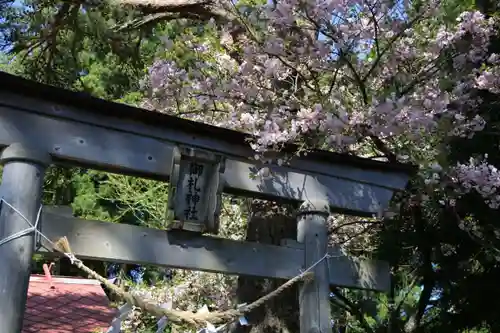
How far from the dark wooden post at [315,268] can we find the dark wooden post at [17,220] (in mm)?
1503

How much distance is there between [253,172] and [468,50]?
74.5 inches

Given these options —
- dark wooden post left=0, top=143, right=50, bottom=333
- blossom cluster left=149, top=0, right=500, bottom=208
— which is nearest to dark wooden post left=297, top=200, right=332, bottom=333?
blossom cluster left=149, top=0, right=500, bottom=208

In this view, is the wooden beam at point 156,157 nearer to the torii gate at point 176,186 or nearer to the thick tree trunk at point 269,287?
the torii gate at point 176,186

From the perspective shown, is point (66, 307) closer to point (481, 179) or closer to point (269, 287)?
point (269, 287)

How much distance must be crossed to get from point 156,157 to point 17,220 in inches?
29.8

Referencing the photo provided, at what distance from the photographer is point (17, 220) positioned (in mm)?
2623

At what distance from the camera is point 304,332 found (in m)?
3.29

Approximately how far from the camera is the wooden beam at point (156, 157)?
2.75 m

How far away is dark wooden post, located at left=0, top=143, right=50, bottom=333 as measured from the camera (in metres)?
2.53

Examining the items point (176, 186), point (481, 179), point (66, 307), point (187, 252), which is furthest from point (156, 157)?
point (66, 307)

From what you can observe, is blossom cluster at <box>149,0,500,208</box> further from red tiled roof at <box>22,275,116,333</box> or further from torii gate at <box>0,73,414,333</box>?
red tiled roof at <box>22,275,116,333</box>

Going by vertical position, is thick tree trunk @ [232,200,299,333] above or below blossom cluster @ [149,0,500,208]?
below

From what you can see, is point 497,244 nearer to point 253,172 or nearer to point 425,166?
point 425,166

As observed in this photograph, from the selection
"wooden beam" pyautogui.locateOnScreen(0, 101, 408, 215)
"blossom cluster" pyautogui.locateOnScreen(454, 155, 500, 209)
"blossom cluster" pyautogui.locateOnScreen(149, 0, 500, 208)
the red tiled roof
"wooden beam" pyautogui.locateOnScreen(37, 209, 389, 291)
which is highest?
"blossom cluster" pyautogui.locateOnScreen(149, 0, 500, 208)
